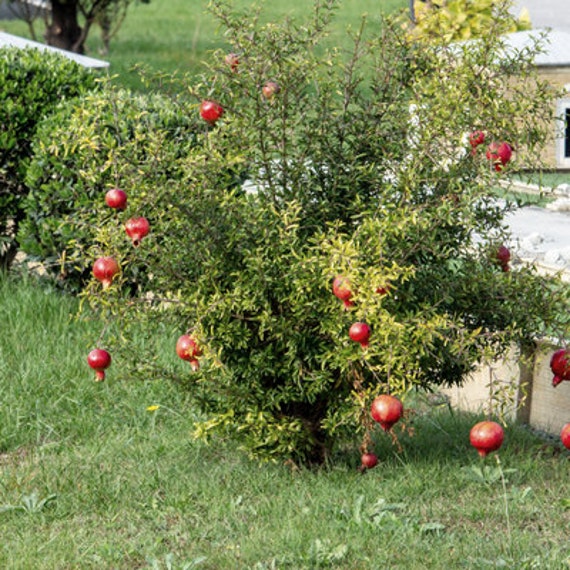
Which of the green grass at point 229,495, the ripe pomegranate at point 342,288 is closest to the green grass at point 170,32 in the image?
the green grass at point 229,495

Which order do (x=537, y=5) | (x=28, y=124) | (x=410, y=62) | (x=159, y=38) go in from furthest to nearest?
(x=159, y=38)
(x=537, y=5)
(x=28, y=124)
(x=410, y=62)

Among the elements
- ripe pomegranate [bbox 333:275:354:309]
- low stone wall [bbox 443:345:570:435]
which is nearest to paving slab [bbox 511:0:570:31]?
low stone wall [bbox 443:345:570:435]

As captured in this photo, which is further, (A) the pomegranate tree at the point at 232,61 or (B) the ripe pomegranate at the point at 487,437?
(A) the pomegranate tree at the point at 232,61

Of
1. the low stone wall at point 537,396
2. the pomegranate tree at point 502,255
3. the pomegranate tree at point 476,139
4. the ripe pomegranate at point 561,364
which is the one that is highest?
the pomegranate tree at point 476,139

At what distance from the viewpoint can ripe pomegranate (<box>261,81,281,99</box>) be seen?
391 cm

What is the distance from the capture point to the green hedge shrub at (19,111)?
267 inches

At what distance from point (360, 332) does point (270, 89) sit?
37.8 inches

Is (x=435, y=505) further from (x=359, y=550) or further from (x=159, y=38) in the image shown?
(x=159, y=38)

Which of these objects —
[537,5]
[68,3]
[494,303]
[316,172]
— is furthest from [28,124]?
[68,3]

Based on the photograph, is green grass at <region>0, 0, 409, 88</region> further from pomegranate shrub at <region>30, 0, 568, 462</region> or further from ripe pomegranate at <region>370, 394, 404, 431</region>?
ripe pomegranate at <region>370, 394, 404, 431</region>

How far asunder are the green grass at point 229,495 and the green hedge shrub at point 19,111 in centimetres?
185

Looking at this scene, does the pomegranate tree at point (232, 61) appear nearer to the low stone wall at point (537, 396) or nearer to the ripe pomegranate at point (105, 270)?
the ripe pomegranate at point (105, 270)

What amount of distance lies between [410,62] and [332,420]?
135 centimetres

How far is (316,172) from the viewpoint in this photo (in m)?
4.15
